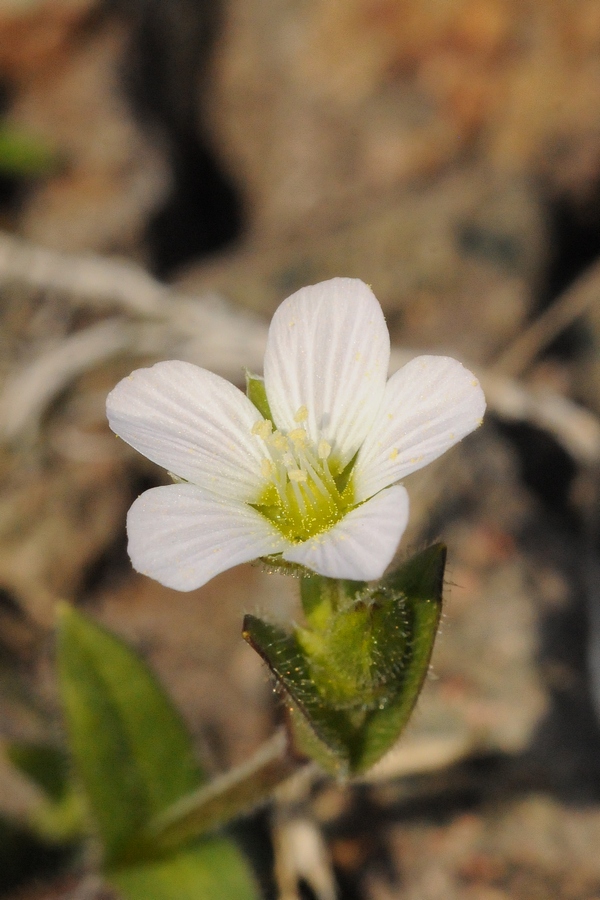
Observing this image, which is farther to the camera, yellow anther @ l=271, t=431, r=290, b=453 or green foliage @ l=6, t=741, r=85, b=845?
green foliage @ l=6, t=741, r=85, b=845

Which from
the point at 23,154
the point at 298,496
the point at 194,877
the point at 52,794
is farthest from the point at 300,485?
the point at 23,154

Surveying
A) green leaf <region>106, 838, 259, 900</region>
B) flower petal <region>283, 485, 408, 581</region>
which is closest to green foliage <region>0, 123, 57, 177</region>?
green leaf <region>106, 838, 259, 900</region>

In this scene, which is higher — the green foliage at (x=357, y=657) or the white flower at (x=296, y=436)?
the white flower at (x=296, y=436)

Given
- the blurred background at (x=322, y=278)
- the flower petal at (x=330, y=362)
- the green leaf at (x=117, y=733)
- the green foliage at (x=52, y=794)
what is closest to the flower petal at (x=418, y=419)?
the flower petal at (x=330, y=362)

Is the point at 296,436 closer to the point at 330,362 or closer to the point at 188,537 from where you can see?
the point at 330,362

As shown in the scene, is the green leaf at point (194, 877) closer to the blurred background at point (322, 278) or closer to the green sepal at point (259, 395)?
the blurred background at point (322, 278)

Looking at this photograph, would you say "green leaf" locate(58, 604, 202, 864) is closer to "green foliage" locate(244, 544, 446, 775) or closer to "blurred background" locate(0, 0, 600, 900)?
"blurred background" locate(0, 0, 600, 900)

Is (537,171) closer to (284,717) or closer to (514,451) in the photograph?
(514,451)
